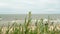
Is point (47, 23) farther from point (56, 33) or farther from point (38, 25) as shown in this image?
point (38, 25)

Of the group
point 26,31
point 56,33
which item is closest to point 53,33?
point 56,33

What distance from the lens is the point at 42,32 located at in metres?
2.07

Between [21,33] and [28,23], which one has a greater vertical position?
[28,23]

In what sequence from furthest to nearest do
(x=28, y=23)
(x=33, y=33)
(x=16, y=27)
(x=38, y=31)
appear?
(x=16, y=27) → (x=33, y=33) → (x=38, y=31) → (x=28, y=23)

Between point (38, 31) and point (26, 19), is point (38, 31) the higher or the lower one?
the lower one

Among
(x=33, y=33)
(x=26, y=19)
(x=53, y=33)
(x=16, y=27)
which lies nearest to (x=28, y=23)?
(x=26, y=19)

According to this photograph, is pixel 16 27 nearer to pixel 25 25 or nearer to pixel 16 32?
pixel 16 32

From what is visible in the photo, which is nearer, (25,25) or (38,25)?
(25,25)

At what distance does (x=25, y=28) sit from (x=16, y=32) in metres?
0.31

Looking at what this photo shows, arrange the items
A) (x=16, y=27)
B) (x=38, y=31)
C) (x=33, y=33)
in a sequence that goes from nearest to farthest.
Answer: (x=38, y=31), (x=33, y=33), (x=16, y=27)

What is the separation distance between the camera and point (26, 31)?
1811 mm

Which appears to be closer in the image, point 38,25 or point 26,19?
point 26,19

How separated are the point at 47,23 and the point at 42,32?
330 millimetres

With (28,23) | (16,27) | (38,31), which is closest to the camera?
(28,23)
